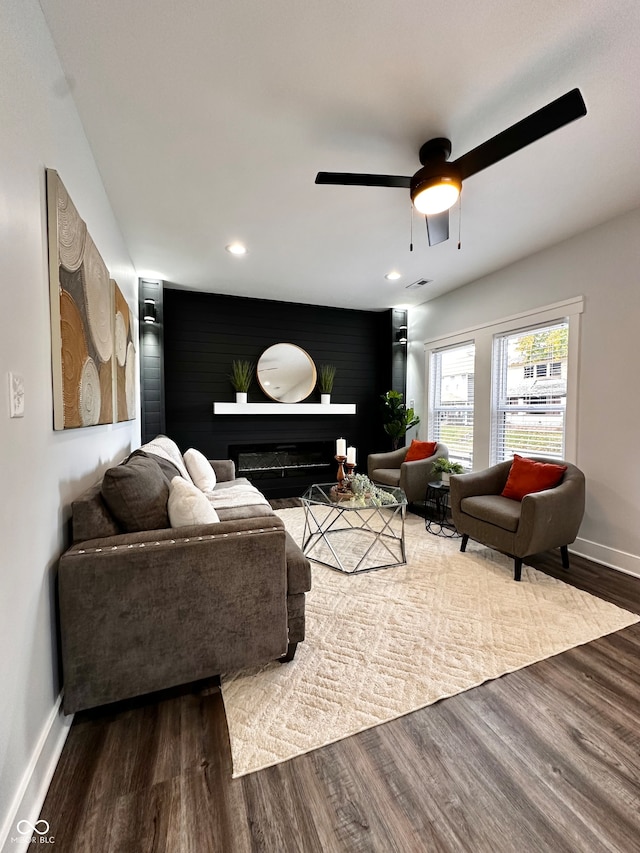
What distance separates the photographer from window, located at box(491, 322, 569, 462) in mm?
3205

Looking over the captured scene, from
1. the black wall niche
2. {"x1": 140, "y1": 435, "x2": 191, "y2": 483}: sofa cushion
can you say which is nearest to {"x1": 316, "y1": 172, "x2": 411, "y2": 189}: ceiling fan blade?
{"x1": 140, "y1": 435, "x2": 191, "y2": 483}: sofa cushion

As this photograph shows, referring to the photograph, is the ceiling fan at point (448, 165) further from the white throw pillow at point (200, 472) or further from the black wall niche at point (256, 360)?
the black wall niche at point (256, 360)

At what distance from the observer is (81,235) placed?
1.62 m

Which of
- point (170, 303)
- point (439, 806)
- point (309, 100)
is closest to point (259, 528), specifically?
point (439, 806)

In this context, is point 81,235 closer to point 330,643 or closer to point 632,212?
point 330,643

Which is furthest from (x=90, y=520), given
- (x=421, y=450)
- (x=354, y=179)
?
(x=421, y=450)

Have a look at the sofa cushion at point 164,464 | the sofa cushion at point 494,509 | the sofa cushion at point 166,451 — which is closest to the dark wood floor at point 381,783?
the sofa cushion at point 494,509

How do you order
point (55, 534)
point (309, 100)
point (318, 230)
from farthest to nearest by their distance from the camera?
point (318, 230) < point (309, 100) < point (55, 534)

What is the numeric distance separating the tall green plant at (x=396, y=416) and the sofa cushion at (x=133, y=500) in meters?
3.72

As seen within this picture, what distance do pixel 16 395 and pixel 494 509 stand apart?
2.84 metres

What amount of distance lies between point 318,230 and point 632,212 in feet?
7.69

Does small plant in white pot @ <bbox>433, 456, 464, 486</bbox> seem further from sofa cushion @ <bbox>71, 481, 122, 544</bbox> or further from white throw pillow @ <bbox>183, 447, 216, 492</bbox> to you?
sofa cushion @ <bbox>71, 481, 122, 544</bbox>

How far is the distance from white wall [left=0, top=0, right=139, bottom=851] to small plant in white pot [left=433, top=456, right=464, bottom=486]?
10.9 ft

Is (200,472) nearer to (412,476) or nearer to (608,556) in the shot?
(412,476)
